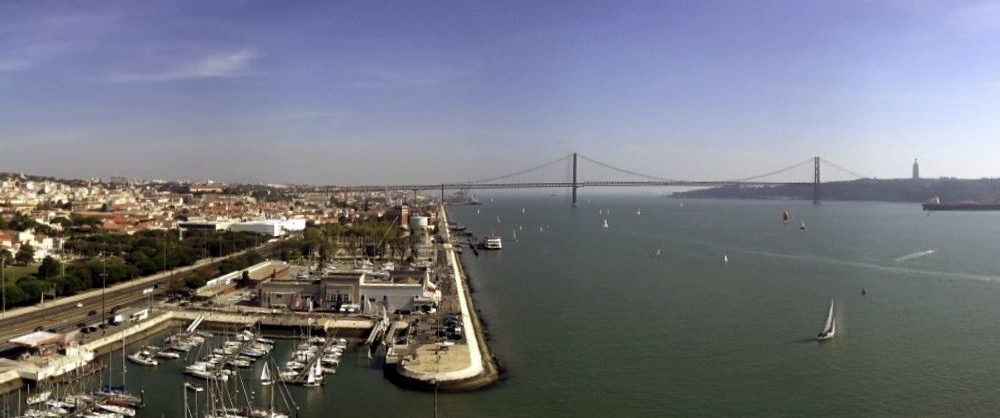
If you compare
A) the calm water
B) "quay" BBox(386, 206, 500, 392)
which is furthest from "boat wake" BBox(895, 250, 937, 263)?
"quay" BBox(386, 206, 500, 392)

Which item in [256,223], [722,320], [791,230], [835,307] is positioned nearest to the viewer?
[722,320]

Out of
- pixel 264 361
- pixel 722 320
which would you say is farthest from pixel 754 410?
pixel 264 361

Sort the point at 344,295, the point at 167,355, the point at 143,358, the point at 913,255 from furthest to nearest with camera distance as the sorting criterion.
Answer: the point at 913,255, the point at 344,295, the point at 167,355, the point at 143,358

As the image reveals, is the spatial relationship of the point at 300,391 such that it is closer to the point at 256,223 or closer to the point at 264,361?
the point at 264,361

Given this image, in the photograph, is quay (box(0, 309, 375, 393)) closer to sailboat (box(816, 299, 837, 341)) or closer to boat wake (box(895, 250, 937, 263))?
sailboat (box(816, 299, 837, 341))

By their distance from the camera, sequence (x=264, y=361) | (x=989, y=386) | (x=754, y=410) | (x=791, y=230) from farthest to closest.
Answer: (x=791, y=230) → (x=264, y=361) → (x=989, y=386) → (x=754, y=410)

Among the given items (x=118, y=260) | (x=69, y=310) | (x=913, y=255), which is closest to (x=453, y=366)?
(x=69, y=310)

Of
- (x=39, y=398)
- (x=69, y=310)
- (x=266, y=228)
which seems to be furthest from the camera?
(x=266, y=228)

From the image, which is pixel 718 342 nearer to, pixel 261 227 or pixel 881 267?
pixel 881 267
